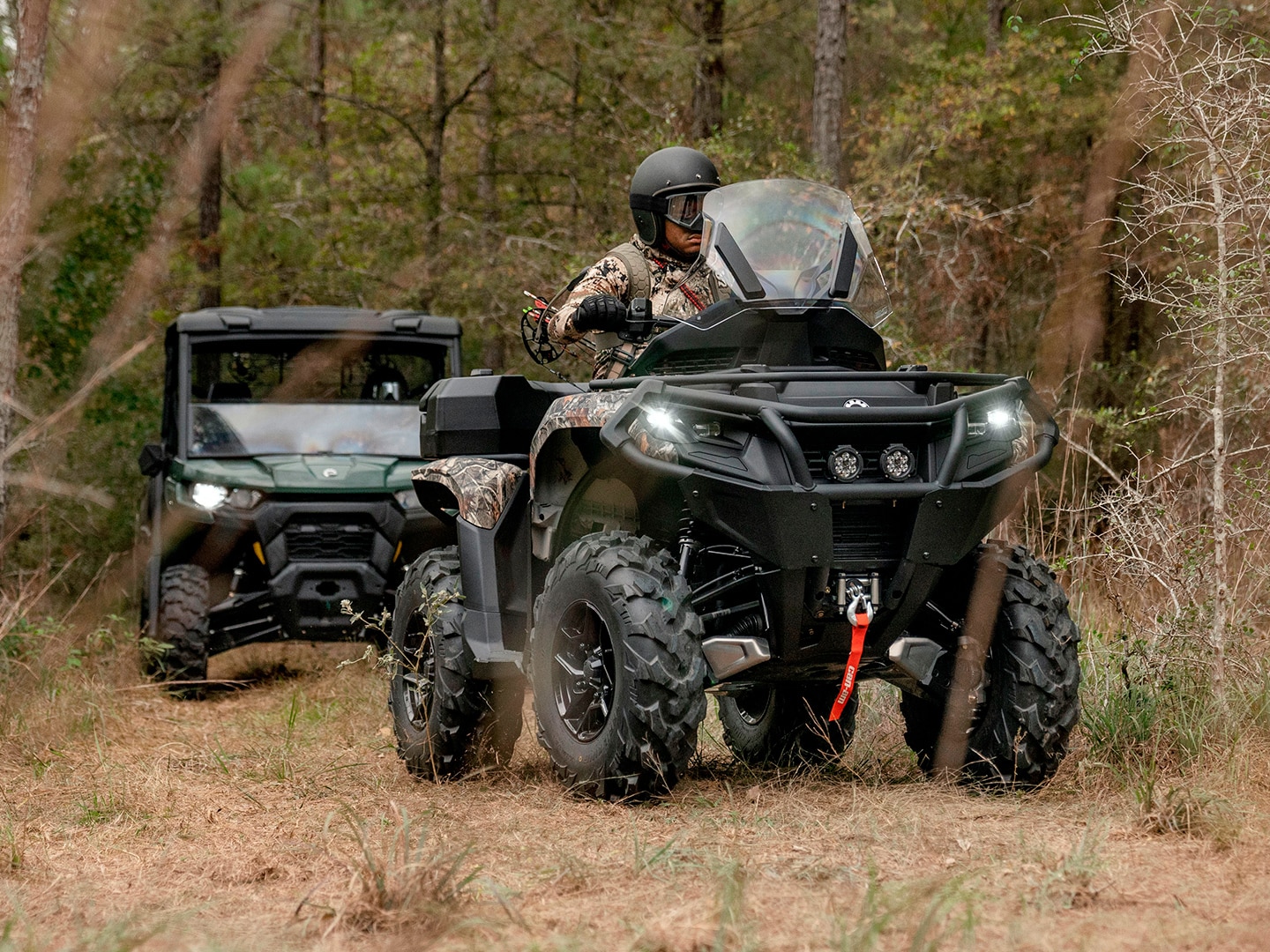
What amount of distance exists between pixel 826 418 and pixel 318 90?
16.3 metres

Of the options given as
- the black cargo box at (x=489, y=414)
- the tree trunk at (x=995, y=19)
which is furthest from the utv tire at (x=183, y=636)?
the tree trunk at (x=995, y=19)

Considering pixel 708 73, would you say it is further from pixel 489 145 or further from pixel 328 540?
pixel 328 540

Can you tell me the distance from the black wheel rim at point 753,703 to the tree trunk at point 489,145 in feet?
40.3

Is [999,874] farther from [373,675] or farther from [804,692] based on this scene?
[373,675]

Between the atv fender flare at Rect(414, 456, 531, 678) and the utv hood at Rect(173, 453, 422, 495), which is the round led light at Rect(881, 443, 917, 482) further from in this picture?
the utv hood at Rect(173, 453, 422, 495)

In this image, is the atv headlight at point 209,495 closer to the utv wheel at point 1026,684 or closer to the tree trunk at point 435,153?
the utv wheel at point 1026,684

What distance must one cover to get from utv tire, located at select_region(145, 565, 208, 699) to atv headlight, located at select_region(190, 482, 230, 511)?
1.61 ft

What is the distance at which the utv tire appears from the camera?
9188 mm

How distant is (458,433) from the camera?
5.84 metres

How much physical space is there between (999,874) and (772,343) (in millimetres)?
1872

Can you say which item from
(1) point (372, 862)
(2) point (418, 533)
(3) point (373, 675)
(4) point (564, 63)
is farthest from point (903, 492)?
(4) point (564, 63)

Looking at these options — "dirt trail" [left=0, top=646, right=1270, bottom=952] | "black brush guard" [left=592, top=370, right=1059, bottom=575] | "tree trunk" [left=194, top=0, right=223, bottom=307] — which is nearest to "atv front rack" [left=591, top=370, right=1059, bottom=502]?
"black brush guard" [left=592, top=370, right=1059, bottom=575]

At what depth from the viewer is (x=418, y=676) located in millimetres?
5766

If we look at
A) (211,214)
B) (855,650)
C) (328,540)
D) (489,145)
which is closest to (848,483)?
(855,650)
